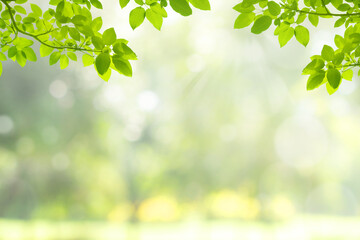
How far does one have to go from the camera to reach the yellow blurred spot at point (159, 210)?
48.2ft

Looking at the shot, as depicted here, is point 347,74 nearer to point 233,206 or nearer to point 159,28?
point 159,28

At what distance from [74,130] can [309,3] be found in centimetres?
1243

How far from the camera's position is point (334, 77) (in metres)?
1.03

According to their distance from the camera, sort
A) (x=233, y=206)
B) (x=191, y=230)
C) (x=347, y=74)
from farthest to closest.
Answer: (x=233, y=206) → (x=191, y=230) → (x=347, y=74)

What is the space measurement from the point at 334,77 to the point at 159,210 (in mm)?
14701

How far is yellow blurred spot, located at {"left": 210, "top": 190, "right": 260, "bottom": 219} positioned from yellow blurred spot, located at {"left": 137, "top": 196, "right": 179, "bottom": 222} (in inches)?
53.9

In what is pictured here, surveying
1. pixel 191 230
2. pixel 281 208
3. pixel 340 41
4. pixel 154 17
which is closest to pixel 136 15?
pixel 154 17

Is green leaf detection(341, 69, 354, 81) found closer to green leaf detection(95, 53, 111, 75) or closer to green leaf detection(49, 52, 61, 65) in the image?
green leaf detection(95, 53, 111, 75)

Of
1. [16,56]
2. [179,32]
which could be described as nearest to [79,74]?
[179,32]

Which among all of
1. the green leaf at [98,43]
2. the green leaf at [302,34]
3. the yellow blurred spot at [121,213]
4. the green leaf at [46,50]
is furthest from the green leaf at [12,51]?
the yellow blurred spot at [121,213]

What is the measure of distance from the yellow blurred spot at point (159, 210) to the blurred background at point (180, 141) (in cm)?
5

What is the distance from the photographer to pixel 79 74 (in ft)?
43.4

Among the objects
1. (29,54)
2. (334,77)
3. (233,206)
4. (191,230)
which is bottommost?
(334,77)

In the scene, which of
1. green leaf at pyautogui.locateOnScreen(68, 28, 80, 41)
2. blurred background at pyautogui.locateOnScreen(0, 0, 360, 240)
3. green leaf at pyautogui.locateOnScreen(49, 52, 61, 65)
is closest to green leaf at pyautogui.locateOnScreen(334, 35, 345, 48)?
Answer: green leaf at pyautogui.locateOnScreen(68, 28, 80, 41)
